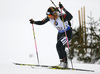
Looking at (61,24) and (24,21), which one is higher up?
(24,21)

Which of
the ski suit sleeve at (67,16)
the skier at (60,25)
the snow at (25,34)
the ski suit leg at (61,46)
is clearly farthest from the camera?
the snow at (25,34)

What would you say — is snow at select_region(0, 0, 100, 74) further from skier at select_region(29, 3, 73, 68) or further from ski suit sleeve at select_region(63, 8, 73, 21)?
ski suit sleeve at select_region(63, 8, 73, 21)

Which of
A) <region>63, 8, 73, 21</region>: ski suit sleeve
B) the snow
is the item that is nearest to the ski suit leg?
<region>63, 8, 73, 21</region>: ski suit sleeve

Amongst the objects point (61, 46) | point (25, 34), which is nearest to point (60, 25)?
point (61, 46)

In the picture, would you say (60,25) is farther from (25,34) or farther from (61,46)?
(25,34)

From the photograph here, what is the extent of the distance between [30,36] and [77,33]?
912 cm

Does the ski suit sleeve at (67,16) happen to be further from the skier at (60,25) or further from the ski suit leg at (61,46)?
the ski suit leg at (61,46)

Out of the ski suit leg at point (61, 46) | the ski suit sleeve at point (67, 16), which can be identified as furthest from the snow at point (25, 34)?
the ski suit sleeve at point (67, 16)

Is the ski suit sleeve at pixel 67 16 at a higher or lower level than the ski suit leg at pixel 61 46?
higher

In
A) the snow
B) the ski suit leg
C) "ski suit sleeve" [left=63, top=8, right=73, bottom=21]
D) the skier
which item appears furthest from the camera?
the snow

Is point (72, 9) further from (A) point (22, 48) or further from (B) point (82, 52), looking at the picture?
(B) point (82, 52)

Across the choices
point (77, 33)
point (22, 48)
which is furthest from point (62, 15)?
point (22, 48)

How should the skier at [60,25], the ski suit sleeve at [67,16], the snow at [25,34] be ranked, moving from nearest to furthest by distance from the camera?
1. the ski suit sleeve at [67,16]
2. the skier at [60,25]
3. the snow at [25,34]

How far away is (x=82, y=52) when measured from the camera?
8.88 meters
